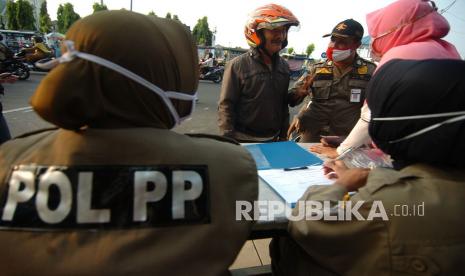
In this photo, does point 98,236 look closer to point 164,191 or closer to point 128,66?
point 164,191

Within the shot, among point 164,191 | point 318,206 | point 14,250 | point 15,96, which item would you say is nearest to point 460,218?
point 318,206

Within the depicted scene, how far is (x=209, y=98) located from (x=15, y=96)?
4756 mm

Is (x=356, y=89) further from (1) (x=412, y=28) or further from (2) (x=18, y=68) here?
(2) (x=18, y=68)

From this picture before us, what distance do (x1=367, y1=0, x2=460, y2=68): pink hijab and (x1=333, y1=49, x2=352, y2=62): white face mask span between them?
49 cm

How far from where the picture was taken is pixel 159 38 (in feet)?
2.69

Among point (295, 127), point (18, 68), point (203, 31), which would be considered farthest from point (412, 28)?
point (203, 31)

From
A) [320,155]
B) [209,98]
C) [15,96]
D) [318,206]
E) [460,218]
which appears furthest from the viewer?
[209,98]

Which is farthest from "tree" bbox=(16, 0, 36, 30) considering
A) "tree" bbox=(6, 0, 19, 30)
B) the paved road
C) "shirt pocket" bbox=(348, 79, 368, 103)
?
"shirt pocket" bbox=(348, 79, 368, 103)

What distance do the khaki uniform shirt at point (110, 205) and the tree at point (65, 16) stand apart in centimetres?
4053

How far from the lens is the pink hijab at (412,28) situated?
1612 mm

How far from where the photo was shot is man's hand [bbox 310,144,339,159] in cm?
173

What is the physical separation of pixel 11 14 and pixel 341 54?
3503 centimetres

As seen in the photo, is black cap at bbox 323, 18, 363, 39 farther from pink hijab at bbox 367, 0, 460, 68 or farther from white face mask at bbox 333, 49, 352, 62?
pink hijab at bbox 367, 0, 460, 68

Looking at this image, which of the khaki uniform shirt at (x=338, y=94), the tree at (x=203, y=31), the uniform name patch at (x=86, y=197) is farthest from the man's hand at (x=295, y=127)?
the tree at (x=203, y=31)
